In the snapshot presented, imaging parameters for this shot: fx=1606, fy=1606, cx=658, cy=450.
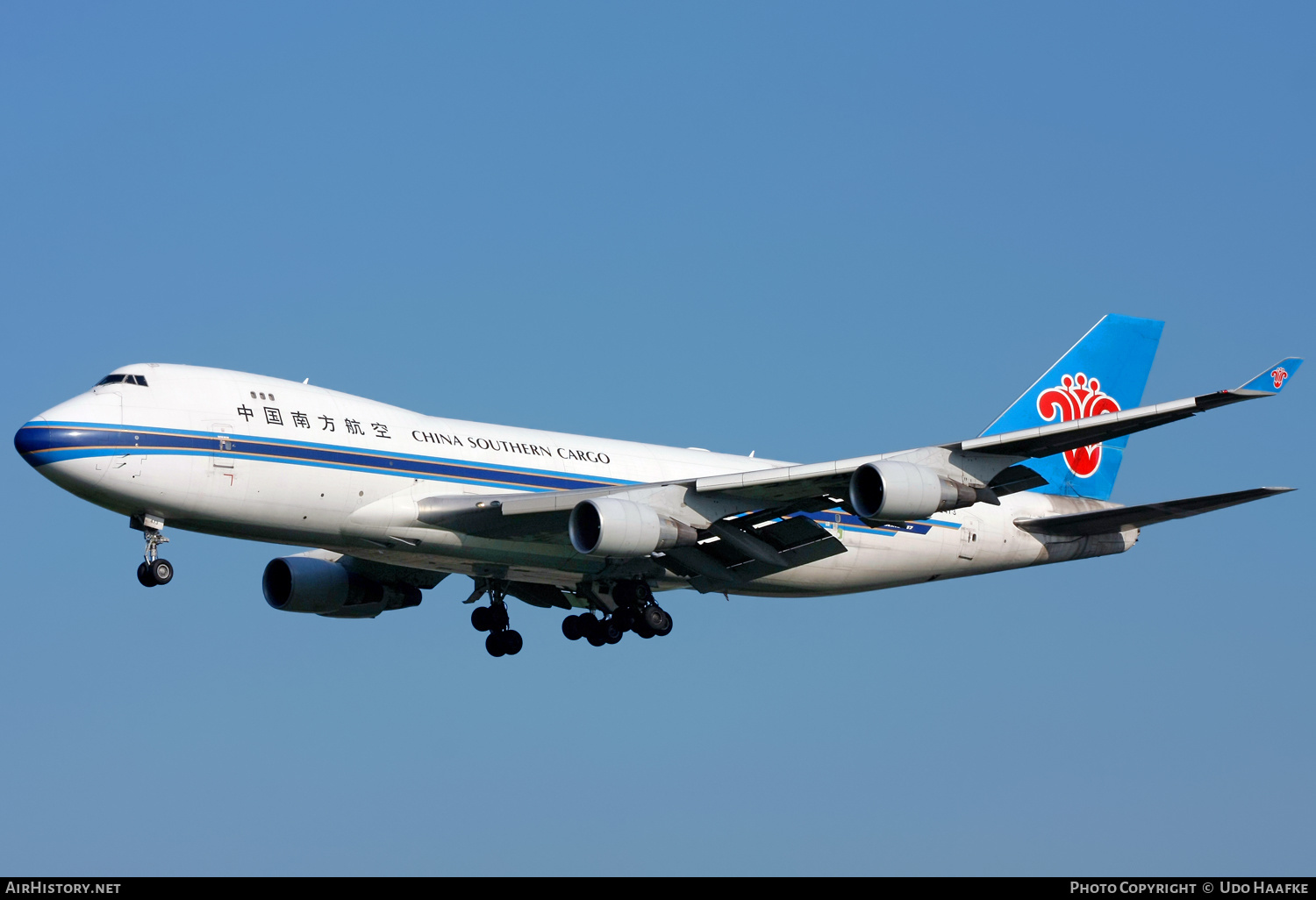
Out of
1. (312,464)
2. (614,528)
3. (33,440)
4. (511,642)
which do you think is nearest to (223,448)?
(312,464)

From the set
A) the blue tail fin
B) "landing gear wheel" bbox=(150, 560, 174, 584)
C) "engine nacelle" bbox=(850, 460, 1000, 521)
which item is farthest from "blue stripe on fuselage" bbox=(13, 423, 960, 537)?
the blue tail fin

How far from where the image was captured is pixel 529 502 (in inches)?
1378

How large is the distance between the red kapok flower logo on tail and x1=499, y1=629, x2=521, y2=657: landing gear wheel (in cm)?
1572

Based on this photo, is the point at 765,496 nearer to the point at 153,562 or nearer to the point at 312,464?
the point at 312,464

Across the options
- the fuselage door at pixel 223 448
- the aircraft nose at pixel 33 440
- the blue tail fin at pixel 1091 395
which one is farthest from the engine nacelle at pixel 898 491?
the aircraft nose at pixel 33 440

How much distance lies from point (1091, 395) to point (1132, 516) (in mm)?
6290

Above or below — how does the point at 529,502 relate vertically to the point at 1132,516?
below

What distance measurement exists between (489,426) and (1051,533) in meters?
15.6

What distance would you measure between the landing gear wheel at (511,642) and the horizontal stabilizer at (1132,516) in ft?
44.5

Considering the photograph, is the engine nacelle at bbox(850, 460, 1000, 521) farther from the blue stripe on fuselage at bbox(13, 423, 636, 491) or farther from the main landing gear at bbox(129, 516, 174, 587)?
the main landing gear at bbox(129, 516, 174, 587)

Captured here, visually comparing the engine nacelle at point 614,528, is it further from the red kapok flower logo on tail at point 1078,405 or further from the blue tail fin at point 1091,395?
the red kapok flower logo on tail at point 1078,405
